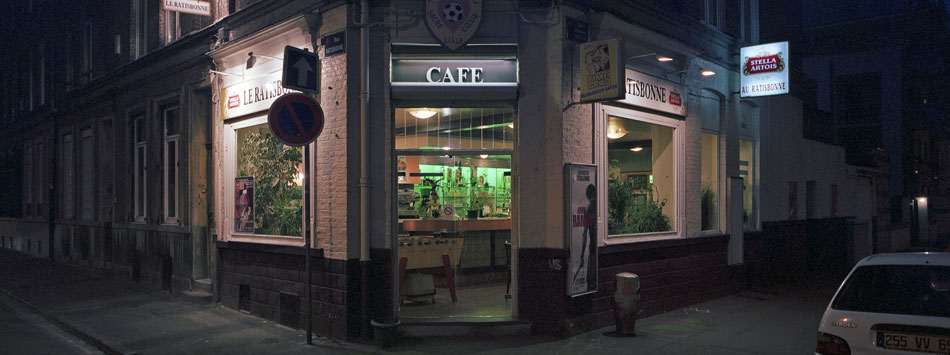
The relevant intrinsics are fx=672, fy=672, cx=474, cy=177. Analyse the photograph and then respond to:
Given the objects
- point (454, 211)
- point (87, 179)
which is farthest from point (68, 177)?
point (454, 211)

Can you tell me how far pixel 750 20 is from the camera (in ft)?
47.8

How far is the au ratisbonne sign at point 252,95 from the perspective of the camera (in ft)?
33.9

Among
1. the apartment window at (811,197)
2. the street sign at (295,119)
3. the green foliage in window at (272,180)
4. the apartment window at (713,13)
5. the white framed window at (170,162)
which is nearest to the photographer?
the street sign at (295,119)

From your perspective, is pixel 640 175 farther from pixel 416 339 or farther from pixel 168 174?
pixel 168 174

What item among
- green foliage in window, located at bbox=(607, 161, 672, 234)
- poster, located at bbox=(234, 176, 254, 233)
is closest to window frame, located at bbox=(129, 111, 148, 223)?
poster, located at bbox=(234, 176, 254, 233)

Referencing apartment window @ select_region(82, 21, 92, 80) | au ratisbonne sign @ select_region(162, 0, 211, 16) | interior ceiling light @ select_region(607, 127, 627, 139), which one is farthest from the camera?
apartment window @ select_region(82, 21, 92, 80)

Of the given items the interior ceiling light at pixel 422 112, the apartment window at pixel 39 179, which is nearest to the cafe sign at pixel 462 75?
the interior ceiling light at pixel 422 112

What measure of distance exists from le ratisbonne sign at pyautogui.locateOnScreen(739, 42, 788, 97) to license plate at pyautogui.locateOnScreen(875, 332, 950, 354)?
8.88 meters

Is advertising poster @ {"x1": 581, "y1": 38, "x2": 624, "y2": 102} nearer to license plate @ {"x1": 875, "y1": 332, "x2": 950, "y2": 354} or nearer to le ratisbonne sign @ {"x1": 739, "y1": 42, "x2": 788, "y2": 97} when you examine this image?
license plate @ {"x1": 875, "y1": 332, "x2": 950, "y2": 354}

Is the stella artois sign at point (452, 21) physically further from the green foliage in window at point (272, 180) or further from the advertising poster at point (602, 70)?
the green foliage in window at point (272, 180)

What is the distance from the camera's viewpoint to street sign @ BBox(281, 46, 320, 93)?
8.59 metres

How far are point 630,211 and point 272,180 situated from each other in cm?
585

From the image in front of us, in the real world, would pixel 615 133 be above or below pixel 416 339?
above

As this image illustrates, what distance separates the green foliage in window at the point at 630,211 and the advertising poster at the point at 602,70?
1831 millimetres
